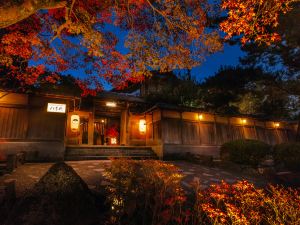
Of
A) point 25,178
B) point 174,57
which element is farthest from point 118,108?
point 25,178

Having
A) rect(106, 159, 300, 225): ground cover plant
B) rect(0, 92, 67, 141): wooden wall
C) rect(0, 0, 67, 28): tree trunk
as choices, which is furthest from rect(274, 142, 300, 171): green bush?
rect(0, 92, 67, 141): wooden wall

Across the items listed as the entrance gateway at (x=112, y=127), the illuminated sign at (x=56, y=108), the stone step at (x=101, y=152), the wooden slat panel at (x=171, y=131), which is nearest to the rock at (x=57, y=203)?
the entrance gateway at (x=112, y=127)

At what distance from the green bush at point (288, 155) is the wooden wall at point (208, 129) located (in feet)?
22.2

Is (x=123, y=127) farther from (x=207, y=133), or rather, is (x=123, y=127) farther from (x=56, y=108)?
(x=207, y=133)

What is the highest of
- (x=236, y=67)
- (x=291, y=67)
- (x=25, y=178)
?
(x=236, y=67)

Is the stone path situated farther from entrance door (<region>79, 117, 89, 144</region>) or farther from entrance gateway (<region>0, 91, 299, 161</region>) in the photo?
entrance door (<region>79, 117, 89, 144</region>)

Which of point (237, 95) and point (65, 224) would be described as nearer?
point (65, 224)

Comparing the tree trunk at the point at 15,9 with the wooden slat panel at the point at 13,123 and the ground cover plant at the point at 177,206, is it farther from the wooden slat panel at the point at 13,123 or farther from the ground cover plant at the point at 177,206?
the wooden slat panel at the point at 13,123

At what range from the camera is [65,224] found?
9.56ft

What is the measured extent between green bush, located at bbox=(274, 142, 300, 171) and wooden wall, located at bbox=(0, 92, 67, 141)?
46.4ft

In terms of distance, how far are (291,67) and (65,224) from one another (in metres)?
20.4

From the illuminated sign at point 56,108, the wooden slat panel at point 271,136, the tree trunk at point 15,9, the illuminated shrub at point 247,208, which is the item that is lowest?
the illuminated shrub at point 247,208

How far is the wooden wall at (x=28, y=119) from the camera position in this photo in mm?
11508

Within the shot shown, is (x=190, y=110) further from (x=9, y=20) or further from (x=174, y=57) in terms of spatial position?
(x=9, y=20)
